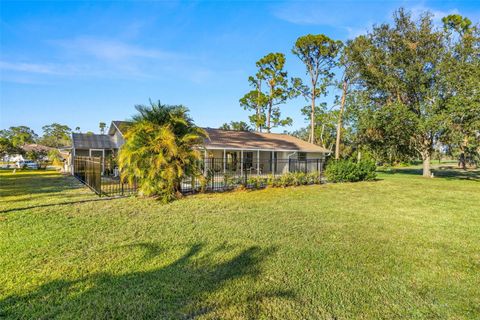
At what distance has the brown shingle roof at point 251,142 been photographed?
18413 mm

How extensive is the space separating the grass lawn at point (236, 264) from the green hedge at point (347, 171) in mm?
8088

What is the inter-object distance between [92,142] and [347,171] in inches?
753

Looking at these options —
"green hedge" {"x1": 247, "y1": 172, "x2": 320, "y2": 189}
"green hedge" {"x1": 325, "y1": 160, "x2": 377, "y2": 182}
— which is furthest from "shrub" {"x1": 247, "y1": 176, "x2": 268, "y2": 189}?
"green hedge" {"x1": 325, "y1": 160, "x2": 377, "y2": 182}

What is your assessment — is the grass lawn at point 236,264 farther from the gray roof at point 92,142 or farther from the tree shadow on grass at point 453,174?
the tree shadow on grass at point 453,174

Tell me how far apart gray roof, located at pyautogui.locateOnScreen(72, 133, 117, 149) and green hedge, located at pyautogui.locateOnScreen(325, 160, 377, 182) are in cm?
1657

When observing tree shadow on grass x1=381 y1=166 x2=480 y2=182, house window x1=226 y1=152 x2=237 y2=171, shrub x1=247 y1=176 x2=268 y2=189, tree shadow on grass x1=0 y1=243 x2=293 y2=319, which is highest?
house window x1=226 y1=152 x2=237 y2=171

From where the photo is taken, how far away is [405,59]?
773 inches

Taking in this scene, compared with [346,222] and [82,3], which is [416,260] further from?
[82,3]

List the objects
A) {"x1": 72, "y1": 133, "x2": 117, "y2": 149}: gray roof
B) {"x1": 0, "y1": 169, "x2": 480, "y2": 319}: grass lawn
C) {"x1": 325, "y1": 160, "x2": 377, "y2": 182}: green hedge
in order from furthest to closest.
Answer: {"x1": 72, "y1": 133, "x2": 117, "y2": 149}: gray roof, {"x1": 325, "y1": 160, "x2": 377, "y2": 182}: green hedge, {"x1": 0, "y1": 169, "x2": 480, "y2": 319}: grass lawn

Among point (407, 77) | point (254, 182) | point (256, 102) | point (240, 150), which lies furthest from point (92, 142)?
point (407, 77)

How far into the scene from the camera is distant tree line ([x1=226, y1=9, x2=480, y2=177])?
17.5 metres

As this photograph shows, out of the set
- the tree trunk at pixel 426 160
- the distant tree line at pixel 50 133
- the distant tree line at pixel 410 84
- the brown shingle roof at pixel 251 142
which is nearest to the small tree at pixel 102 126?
the distant tree line at pixel 50 133

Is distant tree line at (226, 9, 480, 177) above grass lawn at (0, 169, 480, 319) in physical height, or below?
above

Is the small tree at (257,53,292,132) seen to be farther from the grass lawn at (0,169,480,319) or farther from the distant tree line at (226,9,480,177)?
the grass lawn at (0,169,480,319)
